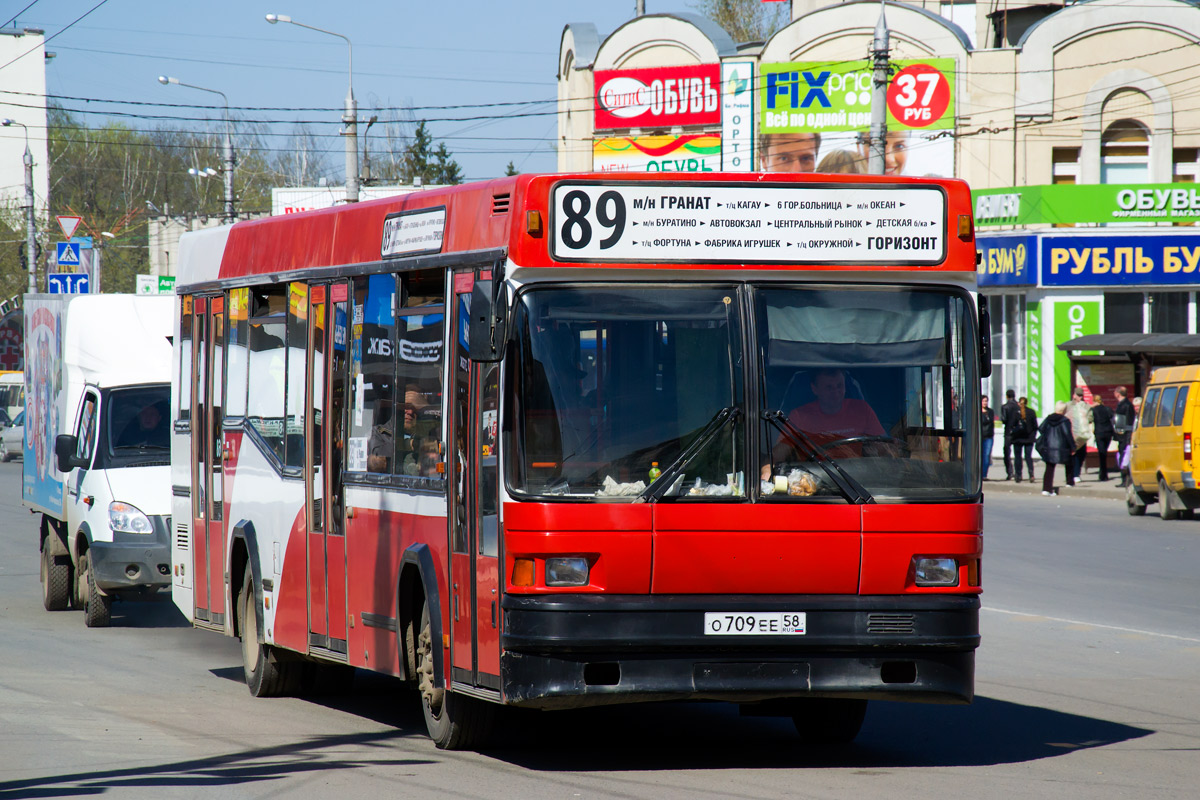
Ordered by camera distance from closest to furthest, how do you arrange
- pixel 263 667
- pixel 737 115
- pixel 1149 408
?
pixel 263 667
pixel 1149 408
pixel 737 115

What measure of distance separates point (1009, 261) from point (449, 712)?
31.8 m

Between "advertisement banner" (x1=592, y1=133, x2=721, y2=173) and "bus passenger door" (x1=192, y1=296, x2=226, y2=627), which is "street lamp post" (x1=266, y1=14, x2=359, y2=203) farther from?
"bus passenger door" (x1=192, y1=296, x2=226, y2=627)

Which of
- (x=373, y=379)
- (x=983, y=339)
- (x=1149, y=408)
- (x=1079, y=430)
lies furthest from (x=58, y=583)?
(x=1079, y=430)

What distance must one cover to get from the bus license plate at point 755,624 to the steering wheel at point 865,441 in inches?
28.7

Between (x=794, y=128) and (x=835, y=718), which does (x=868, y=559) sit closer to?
(x=835, y=718)

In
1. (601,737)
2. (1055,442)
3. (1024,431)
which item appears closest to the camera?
(601,737)

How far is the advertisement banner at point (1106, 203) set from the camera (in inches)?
1458

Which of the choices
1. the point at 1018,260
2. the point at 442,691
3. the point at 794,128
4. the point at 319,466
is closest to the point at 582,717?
the point at 442,691

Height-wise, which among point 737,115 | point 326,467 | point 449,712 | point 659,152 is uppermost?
point 737,115

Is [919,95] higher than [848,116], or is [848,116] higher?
[919,95]

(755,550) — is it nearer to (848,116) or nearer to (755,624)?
(755,624)

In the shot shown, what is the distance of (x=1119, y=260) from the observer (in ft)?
121

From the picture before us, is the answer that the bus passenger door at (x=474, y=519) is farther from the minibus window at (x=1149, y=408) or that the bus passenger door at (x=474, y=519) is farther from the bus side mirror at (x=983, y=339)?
the minibus window at (x=1149, y=408)

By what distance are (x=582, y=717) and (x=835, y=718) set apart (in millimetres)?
1482
